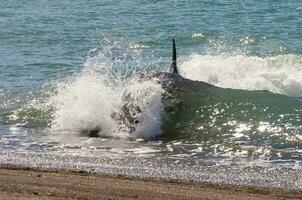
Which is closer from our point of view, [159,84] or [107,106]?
[107,106]

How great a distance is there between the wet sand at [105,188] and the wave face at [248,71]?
A: 25.9 ft

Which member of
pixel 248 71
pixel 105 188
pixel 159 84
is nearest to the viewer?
pixel 105 188

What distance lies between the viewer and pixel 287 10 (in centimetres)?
2655

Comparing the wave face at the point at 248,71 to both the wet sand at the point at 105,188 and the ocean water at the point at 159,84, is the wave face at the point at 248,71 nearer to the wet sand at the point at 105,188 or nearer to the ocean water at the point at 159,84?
the ocean water at the point at 159,84

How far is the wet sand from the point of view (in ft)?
22.5

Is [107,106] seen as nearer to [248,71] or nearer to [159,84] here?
[159,84]

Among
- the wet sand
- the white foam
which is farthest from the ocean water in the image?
the wet sand

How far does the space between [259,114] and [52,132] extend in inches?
117

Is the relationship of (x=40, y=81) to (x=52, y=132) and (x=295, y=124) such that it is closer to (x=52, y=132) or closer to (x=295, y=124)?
(x=52, y=132)

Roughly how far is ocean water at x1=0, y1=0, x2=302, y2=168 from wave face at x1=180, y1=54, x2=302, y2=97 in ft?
0.09

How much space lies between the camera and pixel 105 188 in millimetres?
7199

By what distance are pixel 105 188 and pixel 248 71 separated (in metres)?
10.6

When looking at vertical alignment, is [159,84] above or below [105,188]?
below

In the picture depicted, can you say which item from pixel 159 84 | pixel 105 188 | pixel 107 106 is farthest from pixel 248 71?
pixel 105 188
